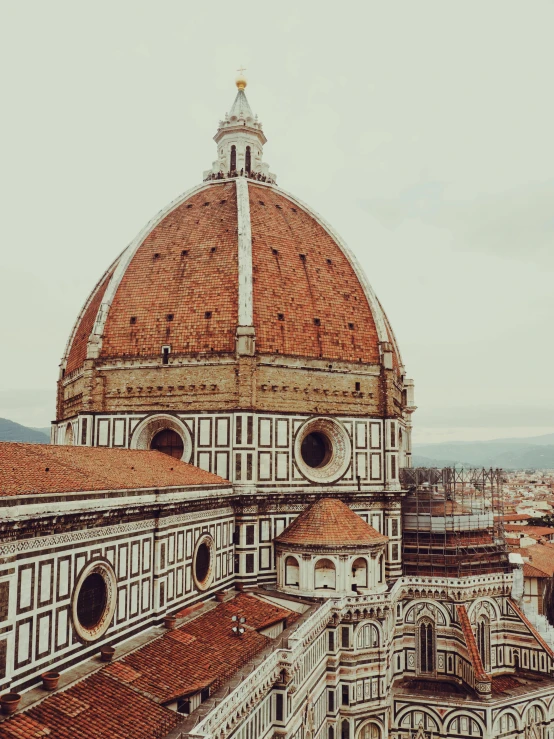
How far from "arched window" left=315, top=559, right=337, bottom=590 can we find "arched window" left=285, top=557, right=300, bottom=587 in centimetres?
78

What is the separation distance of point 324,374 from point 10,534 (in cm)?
1629

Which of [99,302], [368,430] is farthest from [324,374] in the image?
[99,302]

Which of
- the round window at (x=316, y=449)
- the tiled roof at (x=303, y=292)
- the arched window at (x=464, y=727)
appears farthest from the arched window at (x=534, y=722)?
the tiled roof at (x=303, y=292)

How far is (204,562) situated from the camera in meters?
21.6

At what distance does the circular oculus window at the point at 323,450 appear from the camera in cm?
2620

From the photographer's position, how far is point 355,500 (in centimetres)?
2667

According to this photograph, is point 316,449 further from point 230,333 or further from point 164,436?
point 164,436

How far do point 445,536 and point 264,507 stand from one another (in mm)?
8316

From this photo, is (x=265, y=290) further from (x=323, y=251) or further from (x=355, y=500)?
(x=355, y=500)

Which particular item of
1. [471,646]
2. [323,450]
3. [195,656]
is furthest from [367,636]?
[195,656]

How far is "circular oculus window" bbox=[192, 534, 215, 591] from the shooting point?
824 inches

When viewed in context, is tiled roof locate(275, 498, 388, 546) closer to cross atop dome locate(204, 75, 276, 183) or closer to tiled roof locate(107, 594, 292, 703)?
tiled roof locate(107, 594, 292, 703)

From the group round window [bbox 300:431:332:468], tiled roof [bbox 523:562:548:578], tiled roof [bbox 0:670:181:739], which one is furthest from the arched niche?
tiled roof [bbox 523:562:548:578]

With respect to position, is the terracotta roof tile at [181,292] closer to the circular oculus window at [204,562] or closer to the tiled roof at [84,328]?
the tiled roof at [84,328]
